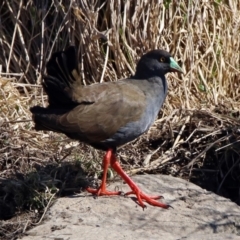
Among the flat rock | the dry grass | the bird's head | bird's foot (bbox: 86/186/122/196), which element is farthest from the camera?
the dry grass

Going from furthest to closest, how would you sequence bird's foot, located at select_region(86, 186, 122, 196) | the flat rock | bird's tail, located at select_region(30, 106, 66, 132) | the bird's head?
1. the bird's head
2. bird's foot, located at select_region(86, 186, 122, 196)
3. bird's tail, located at select_region(30, 106, 66, 132)
4. the flat rock

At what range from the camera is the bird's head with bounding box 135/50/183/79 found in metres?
5.97

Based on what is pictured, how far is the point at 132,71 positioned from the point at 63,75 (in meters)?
1.63

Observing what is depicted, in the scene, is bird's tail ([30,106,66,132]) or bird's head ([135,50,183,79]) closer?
bird's tail ([30,106,66,132])

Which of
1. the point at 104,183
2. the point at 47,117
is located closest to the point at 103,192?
the point at 104,183

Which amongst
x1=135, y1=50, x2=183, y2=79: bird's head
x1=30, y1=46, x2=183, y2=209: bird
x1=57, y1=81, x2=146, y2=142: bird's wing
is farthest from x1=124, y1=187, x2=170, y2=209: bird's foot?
x1=135, y1=50, x2=183, y2=79: bird's head

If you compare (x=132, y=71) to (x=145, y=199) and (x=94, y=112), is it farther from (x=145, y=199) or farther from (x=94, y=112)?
(x=145, y=199)

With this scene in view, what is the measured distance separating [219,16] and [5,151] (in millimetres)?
2598

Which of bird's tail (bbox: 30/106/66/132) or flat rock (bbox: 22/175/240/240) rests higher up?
bird's tail (bbox: 30/106/66/132)

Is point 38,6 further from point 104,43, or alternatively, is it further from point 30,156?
point 30,156

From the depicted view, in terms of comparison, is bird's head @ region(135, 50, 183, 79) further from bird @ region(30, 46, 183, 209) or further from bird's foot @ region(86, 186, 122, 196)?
bird's foot @ region(86, 186, 122, 196)

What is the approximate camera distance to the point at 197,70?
7.20m

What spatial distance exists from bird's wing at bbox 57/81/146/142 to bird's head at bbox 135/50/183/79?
0.38 m

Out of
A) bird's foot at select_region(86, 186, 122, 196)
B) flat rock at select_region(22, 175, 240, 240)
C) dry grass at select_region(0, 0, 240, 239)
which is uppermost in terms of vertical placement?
dry grass at select_region(0, 0, 240, 239)
